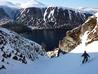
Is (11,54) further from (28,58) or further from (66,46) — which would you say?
(66,46)

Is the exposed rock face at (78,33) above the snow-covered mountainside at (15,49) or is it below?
above

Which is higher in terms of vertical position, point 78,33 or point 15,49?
point 78,33

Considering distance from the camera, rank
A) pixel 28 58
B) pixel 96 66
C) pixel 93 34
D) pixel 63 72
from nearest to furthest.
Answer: pixel 96 66
pixel 63 72
pixel 28 58
pixel 93 34

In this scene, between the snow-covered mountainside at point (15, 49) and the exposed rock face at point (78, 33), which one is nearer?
the snow-covered mountainside at point (15, 49)

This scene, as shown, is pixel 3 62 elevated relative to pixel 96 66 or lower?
elevated

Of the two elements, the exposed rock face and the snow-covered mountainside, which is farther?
the exposed rock face

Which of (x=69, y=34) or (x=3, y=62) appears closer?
(x=3, y=62)

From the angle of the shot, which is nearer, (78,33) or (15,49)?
(15,49)

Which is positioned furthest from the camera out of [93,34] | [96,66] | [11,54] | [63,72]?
[93,34]

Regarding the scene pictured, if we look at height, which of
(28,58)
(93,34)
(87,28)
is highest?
(87,28)

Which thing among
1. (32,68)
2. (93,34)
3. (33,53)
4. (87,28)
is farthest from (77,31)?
(32,68)

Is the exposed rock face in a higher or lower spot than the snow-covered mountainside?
higher
